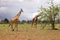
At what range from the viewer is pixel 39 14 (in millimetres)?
28328

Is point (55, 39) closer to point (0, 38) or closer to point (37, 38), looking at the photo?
point (37, 38)

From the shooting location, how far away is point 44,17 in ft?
92.4

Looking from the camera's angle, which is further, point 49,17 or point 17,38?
point 49,17

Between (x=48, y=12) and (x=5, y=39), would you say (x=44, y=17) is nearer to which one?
(x=48, y=12)

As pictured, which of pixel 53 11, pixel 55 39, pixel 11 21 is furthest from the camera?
pixel 53 11

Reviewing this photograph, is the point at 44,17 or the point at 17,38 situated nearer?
the point at 17,38

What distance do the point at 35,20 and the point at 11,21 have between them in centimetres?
581

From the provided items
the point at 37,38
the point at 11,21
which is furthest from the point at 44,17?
the point at 37,38

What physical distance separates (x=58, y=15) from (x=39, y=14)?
2.21 m

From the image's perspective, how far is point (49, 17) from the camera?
92.3ft

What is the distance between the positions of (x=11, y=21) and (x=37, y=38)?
6498 millimetres

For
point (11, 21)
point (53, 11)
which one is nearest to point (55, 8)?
point (53, 11)

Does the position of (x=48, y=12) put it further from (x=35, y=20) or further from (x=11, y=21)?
(x=11, y=21)

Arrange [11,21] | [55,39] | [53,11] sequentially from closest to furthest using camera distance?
1. [55,39]
2. [11,21]
3. [53,11]
